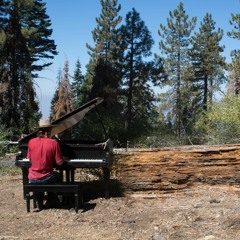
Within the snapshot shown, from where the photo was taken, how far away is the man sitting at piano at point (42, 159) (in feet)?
24.5

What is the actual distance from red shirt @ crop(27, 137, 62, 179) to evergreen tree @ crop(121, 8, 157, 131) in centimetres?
2881

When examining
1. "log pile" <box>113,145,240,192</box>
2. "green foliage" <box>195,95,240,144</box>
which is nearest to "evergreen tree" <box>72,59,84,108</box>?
"green foliage" <box>195,95,240,144</box>

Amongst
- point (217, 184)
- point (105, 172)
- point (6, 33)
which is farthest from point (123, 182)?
point (6, 33)

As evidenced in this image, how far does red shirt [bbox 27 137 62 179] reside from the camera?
746 cm

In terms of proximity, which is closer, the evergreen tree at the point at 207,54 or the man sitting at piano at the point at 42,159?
the man sitting at piano at the point at 42,159

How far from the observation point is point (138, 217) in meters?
6.87

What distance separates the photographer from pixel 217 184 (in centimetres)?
896

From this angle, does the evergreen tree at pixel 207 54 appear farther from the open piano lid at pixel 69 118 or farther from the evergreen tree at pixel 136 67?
the open piano lid at pixel 69 118

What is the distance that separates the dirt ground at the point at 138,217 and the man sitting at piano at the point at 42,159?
1.88 feet

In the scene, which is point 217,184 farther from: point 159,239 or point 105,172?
point 159,239

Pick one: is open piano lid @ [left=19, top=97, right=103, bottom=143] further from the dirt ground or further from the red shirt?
the dirt ground

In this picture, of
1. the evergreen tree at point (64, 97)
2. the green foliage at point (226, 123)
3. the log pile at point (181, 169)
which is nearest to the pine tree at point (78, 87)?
the evergreen tree at point (64, 97)

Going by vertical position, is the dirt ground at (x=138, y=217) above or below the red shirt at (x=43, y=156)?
below

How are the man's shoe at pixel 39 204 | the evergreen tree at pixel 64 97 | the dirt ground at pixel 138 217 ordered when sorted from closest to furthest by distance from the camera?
1. the dirt ground at pixel 138 217
2. the man's shoe at pixel 39 204
3. the evergreen tree at pixel 64 97
